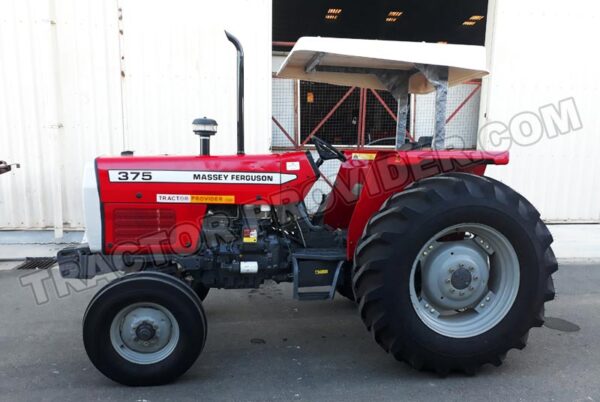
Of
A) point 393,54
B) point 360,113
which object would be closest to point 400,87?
point 393,54

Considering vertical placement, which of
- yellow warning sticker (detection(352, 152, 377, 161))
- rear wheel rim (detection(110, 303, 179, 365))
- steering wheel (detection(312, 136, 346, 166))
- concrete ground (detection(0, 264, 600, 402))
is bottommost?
concrete ground (detection(0, 264, 600, 402))

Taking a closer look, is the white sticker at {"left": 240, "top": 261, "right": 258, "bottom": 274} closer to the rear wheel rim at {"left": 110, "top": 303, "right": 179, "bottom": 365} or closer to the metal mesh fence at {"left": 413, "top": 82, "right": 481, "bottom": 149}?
the rear wheel rim at {"left": 110, "top": 303, "right": 179, "bottom": 365}

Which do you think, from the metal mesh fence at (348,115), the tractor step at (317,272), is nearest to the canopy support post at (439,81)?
the tractor step at (317,272)

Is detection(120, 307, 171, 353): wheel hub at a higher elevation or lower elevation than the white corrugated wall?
lower

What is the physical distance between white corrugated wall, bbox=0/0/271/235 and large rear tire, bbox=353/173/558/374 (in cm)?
409

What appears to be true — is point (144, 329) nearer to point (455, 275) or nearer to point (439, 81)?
point (455, 275)

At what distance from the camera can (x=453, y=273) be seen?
2.91 meters

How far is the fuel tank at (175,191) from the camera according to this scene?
2988mm

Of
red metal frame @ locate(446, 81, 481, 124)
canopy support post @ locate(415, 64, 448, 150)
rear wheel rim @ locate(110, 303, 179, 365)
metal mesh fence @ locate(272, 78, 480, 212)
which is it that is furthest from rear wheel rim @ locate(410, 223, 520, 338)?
red metal frame @ locate(446, 81, 481, 124)

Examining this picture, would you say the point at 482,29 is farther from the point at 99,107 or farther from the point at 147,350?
the point at 147,350

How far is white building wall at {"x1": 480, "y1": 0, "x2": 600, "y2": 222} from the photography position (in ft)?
22.3

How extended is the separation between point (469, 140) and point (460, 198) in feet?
17.5

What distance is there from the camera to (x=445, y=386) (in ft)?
9.23

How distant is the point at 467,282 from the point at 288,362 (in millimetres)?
1271
